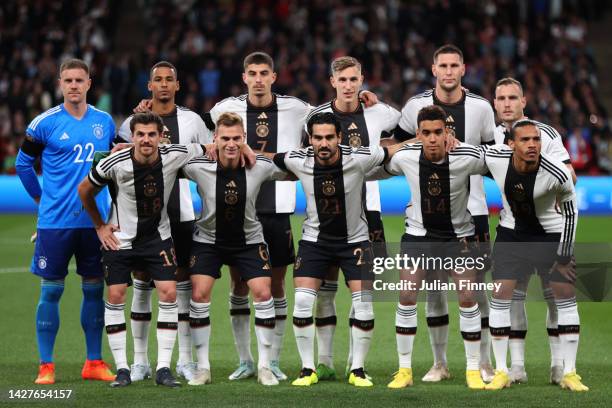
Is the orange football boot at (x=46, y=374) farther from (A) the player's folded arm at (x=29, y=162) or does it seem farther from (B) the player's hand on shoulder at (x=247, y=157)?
(B) the player's hand on shoulder at (x=247, y=157)

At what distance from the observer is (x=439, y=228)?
7750 millimetres

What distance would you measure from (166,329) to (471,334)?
2.11 metres

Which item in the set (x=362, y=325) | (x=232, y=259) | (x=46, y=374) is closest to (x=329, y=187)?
(x=232, y=259)

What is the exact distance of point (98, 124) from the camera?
8.20 meters

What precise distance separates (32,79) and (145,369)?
1510 cm

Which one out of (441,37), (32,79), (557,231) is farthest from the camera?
(441,37)

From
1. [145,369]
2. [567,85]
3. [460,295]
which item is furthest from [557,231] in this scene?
[567,85]

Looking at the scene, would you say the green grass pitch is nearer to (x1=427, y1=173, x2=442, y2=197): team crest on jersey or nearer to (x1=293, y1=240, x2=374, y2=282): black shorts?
(x1=293, y1=240, x2=374, y2=282): black shorts

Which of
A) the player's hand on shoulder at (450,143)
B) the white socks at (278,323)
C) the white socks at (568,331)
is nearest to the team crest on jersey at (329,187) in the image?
the player's hand on shoulder at (450,143)

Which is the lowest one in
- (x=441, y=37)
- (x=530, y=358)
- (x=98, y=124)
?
(x=530, y=358)

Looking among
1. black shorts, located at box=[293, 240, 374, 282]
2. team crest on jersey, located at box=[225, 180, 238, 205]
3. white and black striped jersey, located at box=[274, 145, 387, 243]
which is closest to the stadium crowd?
team crest on jersey, located at box=[225, 180, 238, 205]

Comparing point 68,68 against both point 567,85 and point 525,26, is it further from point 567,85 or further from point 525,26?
point 525,26

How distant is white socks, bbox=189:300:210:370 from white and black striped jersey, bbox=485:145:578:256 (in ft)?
7.32

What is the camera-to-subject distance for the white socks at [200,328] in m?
7.85
